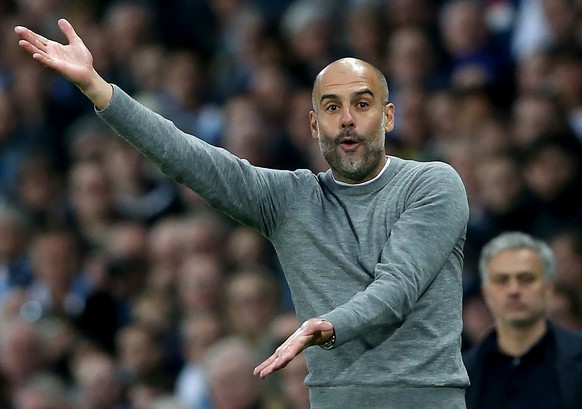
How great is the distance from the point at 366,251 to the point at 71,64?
860mm

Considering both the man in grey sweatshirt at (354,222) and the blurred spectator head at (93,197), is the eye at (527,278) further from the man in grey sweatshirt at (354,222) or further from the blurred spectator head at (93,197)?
the blurred spectator head at (93,197)

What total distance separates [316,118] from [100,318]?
4.32 meters

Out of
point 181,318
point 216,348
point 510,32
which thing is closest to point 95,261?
point 181,318

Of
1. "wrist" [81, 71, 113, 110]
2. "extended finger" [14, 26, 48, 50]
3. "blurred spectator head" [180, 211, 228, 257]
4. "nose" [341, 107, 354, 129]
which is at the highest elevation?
"blurred spectator head" [180, 211, 228, 257]

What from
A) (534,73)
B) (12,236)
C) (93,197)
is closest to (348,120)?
(534,73)

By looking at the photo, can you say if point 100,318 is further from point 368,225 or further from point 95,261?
point 368,225

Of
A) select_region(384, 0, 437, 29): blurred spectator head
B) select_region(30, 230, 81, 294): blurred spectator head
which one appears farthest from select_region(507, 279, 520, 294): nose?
select_region(30, 230, 81, 294): blurred spectator head

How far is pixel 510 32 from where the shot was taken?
24.1 ft

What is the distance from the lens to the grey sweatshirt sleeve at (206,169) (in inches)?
136

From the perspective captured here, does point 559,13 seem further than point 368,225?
Yes

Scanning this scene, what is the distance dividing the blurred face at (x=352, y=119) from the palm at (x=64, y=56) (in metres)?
0.60

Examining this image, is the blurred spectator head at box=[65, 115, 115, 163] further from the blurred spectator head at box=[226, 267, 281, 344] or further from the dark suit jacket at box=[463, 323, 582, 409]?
the dark suit jacket at box=[463, 323, 582, 409]

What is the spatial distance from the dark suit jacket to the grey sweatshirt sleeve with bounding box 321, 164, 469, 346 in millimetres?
1446

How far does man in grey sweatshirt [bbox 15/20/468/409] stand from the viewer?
338 cm
